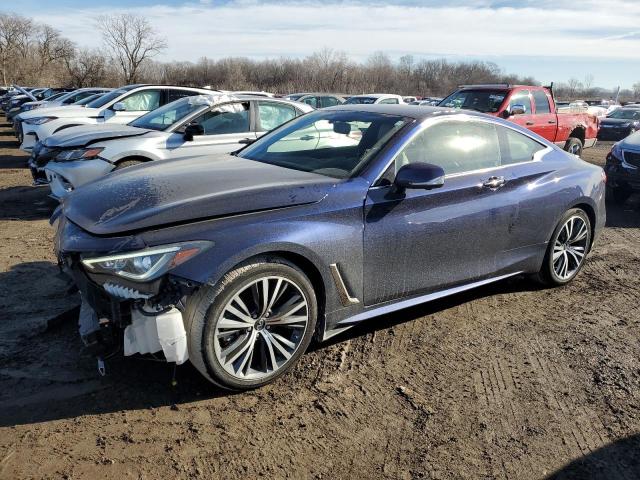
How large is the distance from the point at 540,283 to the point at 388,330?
1.85 metres

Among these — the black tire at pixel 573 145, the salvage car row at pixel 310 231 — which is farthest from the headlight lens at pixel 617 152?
the salvage car row at pixel 310 231

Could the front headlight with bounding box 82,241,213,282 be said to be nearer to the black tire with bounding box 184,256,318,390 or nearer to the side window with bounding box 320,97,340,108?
the black tire with bounding box 184,256,318,390

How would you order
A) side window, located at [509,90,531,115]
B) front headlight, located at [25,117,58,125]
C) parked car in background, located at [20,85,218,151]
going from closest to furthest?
parked car in background, located at [20,85,218,151] < side window, located at [509,90,531,115] < front headlight, located at [25,117,58,125]

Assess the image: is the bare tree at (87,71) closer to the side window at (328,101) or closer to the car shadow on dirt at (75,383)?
the side window at (328,101)

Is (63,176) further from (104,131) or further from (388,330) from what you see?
(388,330)

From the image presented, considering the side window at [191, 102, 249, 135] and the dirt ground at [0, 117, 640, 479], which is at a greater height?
the side window at [191, 102, 249, 135]

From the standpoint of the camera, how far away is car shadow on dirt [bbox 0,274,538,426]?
2872 millimetres

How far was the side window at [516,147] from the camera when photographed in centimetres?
436

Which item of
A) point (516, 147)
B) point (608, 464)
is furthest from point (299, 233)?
point (516, 147)

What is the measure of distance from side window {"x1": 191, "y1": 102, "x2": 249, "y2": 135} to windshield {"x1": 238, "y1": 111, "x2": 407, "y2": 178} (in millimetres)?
2858

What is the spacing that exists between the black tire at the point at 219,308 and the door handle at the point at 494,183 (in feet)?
5.86

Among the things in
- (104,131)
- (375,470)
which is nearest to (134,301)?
(375,470)

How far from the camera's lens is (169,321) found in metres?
2.68

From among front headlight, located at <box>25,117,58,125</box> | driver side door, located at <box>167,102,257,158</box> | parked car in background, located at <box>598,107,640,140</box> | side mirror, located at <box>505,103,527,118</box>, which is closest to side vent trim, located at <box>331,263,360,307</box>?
driver side door, located at <box>167,102,257,158</box>
